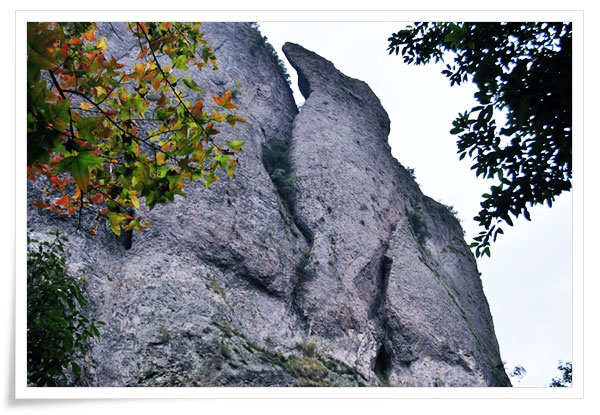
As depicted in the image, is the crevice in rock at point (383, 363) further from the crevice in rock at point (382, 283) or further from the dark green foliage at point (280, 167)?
the dark green foliage at point (280, 167)

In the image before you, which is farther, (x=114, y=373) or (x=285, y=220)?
(x=285, y=220)

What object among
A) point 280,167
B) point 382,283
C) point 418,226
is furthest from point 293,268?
point 418,226

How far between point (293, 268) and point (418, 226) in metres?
8.59

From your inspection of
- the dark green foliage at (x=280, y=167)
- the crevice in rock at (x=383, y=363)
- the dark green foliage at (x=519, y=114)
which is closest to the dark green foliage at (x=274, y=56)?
the dark green foliage at (x=280, y=167)

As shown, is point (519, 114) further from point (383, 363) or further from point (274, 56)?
point (274, 56)

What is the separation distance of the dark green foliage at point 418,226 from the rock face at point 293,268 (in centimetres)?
6

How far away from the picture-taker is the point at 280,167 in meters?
16.5

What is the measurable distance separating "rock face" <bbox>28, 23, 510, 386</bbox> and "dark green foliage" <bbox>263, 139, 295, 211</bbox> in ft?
0.73

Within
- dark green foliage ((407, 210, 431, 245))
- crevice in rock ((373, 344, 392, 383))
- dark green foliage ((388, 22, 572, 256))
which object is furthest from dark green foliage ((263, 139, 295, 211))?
dark green foliage ((388, 22, 572, 256))
